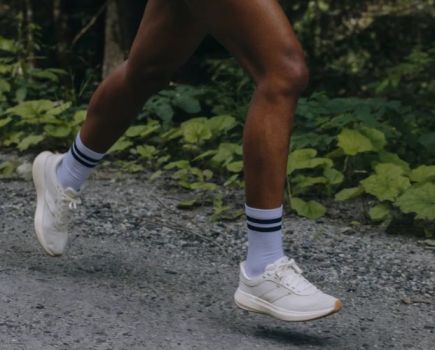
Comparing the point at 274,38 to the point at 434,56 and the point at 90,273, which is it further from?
the point at 434,56

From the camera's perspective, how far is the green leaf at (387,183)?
5125 millimetres

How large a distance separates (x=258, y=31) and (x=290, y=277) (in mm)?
753

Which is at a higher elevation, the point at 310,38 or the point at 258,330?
the point at 258,330

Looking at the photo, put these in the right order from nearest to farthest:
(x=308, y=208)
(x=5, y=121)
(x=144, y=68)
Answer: (x=144, y=68), (x=308, y=208), (x=5, y=121)

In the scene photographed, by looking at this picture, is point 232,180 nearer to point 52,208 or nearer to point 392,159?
point 392,159

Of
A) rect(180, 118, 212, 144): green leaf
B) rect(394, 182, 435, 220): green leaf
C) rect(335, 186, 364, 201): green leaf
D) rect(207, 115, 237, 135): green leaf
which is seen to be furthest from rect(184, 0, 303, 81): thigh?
rect(207, 115, 237, 135): green leaf

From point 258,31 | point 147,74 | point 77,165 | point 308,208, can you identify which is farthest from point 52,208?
point 308,208

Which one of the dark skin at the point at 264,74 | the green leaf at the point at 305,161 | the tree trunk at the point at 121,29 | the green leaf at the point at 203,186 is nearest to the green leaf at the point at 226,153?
the green leaf at the point at 203,186

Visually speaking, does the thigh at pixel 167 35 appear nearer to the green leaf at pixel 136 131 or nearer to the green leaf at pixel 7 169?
the green leaf at pixel 7 169

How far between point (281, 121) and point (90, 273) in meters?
1.14

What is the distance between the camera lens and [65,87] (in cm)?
785

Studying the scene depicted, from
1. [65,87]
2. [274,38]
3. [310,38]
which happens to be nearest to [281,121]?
[274,38]

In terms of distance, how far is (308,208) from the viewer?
519 centimetres

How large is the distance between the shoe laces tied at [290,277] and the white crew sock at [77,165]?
39.2 inches
